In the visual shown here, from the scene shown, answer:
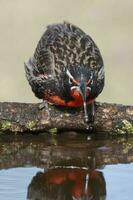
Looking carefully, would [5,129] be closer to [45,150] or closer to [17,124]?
[17,124]

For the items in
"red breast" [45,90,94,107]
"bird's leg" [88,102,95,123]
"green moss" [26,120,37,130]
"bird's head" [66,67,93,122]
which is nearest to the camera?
"bird's head" [66,67,93,122]

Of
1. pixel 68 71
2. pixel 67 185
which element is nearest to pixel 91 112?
pixel 68 71

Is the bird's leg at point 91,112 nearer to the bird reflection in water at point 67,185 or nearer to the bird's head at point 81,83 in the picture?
the bird's head at point 81,83

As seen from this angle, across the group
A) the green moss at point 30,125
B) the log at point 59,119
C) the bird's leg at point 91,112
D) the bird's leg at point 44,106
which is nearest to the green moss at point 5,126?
the log at point 59,119

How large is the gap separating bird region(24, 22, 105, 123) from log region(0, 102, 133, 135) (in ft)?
0.29

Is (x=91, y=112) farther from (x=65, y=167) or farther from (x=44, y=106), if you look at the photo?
(x=65, y=167)

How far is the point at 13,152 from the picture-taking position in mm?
7965

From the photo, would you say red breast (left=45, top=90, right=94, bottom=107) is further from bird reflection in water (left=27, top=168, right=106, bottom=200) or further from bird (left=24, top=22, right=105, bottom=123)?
bird reflection in water (left=27, top=168, right=106, bottom=200)

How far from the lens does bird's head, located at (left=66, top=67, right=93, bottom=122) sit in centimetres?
873

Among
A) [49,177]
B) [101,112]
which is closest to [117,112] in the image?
[101,112]

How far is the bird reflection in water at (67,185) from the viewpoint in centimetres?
651

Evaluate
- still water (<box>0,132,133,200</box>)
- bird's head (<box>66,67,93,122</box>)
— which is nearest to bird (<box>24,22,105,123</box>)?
bird's head (<box>66,67,93,122</box>)

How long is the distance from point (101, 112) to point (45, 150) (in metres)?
1.24

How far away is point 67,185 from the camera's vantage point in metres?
6.84
